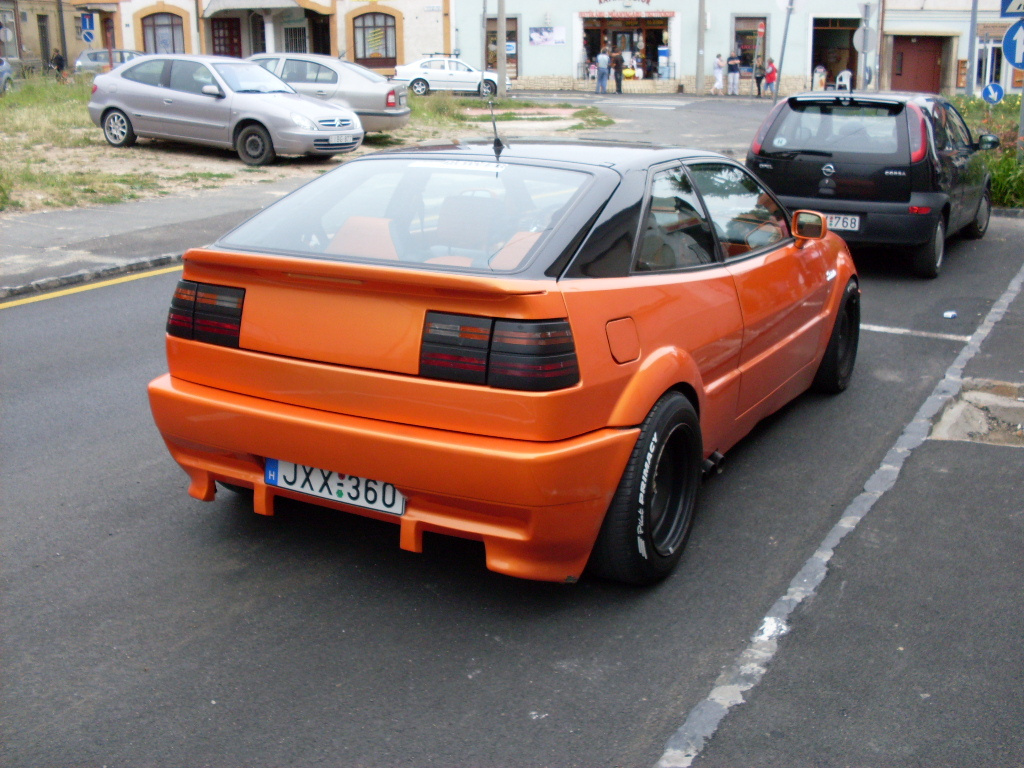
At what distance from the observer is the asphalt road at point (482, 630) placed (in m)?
2.95

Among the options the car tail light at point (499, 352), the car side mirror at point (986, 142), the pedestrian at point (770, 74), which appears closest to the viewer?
the car tail light at point (499, 352)

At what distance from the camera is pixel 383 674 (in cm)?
326

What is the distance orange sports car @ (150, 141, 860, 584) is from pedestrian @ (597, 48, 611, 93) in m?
46.4

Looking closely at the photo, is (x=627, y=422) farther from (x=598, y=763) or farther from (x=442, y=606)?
(x=598, y=763)

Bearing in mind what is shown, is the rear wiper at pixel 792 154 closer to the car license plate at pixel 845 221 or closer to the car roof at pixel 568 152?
the car license plate at pixel 845 221

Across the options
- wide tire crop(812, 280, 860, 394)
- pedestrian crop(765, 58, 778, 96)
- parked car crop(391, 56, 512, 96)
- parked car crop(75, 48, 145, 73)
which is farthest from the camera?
pedestrian crop(765, 58, 778, 96)

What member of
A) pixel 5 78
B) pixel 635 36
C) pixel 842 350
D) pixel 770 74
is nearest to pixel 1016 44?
pixel 842 350

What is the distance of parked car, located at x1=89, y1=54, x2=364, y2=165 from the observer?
659 inches

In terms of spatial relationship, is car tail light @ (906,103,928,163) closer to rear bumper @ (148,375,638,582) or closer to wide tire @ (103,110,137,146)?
rear bumper @ (148,375,638,582)

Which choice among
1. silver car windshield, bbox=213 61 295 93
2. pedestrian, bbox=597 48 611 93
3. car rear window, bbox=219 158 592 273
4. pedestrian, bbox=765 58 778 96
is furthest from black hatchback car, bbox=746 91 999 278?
pedestrian, bbox=597 48 611 93

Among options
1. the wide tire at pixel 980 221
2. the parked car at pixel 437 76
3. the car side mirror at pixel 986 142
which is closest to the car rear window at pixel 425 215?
the car side mirror at pixel 986 142

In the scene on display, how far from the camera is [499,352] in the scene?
10.8 ft

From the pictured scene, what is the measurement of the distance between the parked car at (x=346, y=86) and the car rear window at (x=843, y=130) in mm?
12385

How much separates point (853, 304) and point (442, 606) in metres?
3.70
